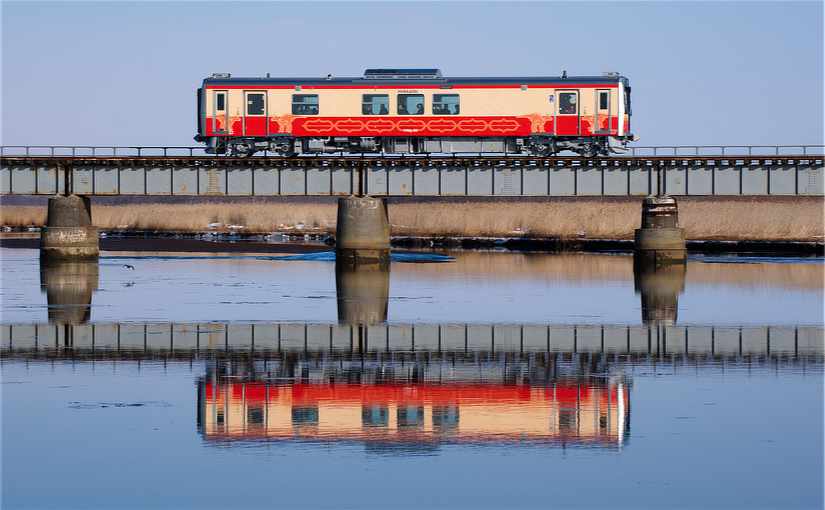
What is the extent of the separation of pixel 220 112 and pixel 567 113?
15.5m

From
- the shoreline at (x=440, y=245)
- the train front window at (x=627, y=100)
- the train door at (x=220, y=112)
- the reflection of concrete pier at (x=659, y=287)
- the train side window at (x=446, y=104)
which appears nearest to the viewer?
the reflection of concrete pier at (x=659, y=287)

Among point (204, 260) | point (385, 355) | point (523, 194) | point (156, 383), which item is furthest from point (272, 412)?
point (204, 260)

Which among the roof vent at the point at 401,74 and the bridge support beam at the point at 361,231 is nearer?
the roof vent at the point at 401,74

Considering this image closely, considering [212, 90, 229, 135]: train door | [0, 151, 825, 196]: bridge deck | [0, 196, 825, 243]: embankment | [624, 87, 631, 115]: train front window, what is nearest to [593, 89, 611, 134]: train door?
[624, 87, 631, 115]: train front window

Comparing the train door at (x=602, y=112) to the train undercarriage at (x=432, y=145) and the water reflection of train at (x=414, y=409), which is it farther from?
the water reflection of train at (x=414, y=409)

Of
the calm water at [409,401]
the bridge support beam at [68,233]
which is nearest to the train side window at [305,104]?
the bridge support beam at [68,233]

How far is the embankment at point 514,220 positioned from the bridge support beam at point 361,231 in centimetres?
2902

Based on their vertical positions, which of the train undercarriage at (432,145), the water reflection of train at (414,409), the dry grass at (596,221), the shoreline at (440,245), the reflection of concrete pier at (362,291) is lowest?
the water reflection of train at (414,409)

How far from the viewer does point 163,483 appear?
16.1 metres

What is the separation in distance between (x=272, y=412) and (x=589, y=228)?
71.5 meters

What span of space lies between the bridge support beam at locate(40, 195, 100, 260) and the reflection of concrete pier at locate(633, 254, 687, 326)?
26.2 meters

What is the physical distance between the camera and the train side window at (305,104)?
56750 mm

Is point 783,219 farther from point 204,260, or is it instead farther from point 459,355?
point 459,355

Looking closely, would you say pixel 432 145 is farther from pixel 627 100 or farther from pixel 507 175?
pixel 627 100
